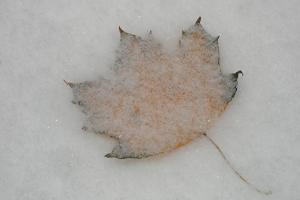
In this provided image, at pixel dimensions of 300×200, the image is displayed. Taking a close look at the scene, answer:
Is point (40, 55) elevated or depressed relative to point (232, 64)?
depressed

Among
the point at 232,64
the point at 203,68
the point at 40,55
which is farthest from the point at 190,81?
the point at 40,55

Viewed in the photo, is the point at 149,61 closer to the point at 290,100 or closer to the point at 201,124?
the point at 201,124

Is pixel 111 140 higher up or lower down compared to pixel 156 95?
lower down
